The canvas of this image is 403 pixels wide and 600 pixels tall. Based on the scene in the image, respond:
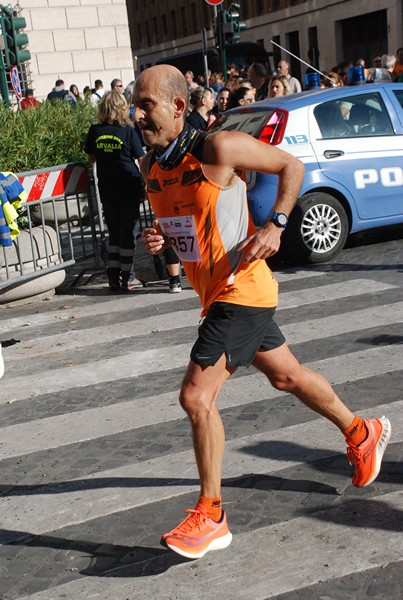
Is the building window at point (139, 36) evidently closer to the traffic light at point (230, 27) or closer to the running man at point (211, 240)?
the traffic light at point (230, 27)

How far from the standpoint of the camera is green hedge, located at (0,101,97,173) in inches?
400

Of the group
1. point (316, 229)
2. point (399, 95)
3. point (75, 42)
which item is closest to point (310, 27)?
point (75, 42)

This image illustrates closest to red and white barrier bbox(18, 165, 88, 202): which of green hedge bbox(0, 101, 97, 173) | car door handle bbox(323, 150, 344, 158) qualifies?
green hedge bbox(0, 101, 97, 173)

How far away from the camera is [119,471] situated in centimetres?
484

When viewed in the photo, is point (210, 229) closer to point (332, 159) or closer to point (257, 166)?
point (257, 166)

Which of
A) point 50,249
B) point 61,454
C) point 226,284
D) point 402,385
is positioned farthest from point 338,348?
point 50,249

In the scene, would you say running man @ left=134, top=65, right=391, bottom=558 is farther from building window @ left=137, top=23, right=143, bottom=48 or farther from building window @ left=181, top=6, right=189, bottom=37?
building window @ left=137, top=23, right=143, bottom=48

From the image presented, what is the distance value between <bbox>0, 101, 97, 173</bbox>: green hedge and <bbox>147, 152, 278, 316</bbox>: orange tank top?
6298 mm

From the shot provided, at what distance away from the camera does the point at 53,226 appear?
1009 cm

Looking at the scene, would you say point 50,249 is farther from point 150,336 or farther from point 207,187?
point 207,187

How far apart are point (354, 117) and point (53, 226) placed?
3.33 metres

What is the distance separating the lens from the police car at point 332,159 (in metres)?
9.71

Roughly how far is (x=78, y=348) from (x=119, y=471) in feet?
8.80

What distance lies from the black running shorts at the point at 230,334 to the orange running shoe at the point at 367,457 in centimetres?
68
